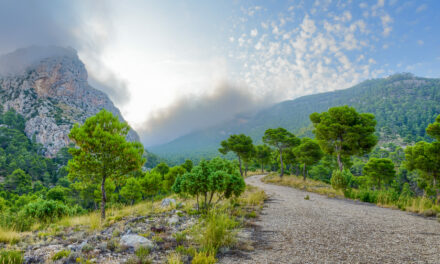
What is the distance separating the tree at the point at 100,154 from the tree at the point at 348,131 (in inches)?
674

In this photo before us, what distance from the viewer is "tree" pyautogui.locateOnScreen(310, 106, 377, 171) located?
53.4 ft

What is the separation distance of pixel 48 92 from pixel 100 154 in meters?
170

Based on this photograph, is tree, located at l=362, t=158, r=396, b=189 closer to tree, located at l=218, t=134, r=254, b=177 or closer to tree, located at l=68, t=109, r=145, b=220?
tree, located at l=218, t=134, r=254, b=177

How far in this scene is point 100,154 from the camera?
1003 centimetres

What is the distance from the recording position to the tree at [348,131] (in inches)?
640

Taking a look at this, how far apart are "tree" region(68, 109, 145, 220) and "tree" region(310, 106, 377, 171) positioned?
17111 millimetres

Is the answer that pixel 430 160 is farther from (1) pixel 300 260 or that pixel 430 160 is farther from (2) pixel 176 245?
(2) pixel 176 245

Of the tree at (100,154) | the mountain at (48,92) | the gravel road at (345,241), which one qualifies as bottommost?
the gravel road at (345,241)

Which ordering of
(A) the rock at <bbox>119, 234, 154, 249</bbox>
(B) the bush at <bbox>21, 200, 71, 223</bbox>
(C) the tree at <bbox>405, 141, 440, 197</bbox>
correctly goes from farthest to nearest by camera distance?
(C) the tree at <bbox>405, 141, 440, 197</bbox>, (B) the bush at <bbox>21, 200, 71, 223</bbox>, (A) the rock at <bbox>119, 234, 154, 249</bbox>

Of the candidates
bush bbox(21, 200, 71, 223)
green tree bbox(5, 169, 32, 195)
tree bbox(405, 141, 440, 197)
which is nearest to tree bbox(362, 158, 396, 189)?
tree bbox(405, 141, 440, 197)

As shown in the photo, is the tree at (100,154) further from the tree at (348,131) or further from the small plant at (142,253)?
the tree at (348,131)

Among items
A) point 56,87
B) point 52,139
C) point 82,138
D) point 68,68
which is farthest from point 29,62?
point 82,138

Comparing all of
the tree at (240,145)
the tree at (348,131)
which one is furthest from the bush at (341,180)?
the tree at (240,145)

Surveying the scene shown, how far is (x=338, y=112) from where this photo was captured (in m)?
17.3
